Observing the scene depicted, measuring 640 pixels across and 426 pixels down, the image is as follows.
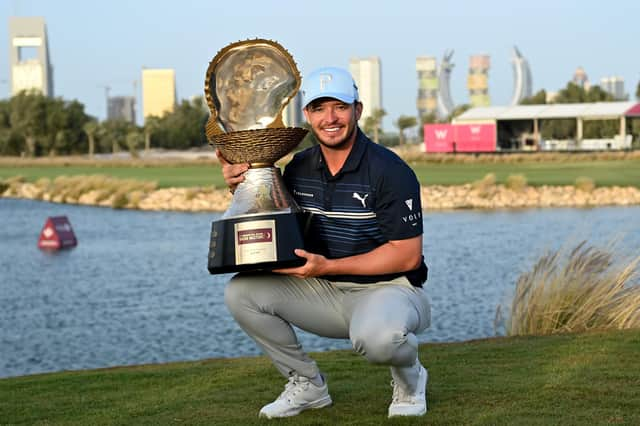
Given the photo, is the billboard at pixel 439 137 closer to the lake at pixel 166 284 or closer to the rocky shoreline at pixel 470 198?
the rocky shoreline at pixel 470 198

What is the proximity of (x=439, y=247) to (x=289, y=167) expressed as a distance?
20.9 m

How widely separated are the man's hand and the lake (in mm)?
5728

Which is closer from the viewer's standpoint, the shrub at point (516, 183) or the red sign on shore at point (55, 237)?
the red sign on shore at point (55, 237)

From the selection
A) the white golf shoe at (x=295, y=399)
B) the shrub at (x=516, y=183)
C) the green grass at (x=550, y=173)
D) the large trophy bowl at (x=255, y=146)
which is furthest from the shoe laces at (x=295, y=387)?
the green grass at (x=550, y=173)

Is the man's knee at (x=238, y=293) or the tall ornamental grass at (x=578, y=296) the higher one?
the man's knee at (x=238, y=293)

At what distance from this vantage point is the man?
536cm

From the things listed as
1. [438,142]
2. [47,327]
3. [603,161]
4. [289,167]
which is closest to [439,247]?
[47,327]

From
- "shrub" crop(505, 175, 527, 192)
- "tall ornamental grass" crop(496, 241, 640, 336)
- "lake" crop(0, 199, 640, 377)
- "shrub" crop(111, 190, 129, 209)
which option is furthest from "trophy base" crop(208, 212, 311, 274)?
"shrub" crop(111, 190, 129, 209)

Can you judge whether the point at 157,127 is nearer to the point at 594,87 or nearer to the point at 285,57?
the point at 594,87

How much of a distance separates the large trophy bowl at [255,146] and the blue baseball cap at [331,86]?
0.20m

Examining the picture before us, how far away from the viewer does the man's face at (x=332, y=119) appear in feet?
17.9

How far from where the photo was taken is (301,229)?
17.7ft

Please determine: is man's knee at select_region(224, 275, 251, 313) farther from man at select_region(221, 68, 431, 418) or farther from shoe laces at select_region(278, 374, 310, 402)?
shoe laces at select_region(278, 374, 310, 402)

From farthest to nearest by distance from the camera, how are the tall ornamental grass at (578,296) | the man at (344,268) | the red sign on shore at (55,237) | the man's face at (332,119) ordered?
the red sign on shore at (55,237) → the tall ornamental grass at (578,296) → the man's face at (332,119) → the man at (344,268)
